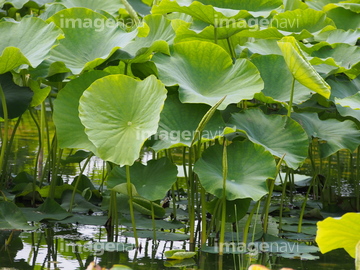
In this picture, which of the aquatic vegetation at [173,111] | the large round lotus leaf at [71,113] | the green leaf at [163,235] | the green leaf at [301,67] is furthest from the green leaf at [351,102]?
the large round lotus leaf at [71,113]

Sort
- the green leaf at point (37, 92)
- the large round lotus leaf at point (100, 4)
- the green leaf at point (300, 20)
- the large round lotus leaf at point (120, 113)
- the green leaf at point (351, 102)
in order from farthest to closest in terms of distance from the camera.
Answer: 1. the large round lotus leaf at point (100, 4)
2. the green leaf at point (300, 20)
3. the green leaf at point (37, 92)
4. the green leaf at point (351, 102)
5. the large round lotus leaf at point (120, 113)

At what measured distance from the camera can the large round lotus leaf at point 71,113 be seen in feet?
6.96

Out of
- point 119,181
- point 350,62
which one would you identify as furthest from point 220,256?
point 350,62

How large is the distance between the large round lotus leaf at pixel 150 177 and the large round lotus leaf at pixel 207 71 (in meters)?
0.29

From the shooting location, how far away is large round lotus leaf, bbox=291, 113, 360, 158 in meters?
2.29

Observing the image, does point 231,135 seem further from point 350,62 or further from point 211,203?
point 350,62

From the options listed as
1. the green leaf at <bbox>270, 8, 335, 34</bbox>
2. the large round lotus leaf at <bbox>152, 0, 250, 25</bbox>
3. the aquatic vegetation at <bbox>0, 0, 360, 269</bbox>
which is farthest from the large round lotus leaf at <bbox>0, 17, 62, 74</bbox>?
the green leaf at <bbox>270, 8, 335, 34</bbox>

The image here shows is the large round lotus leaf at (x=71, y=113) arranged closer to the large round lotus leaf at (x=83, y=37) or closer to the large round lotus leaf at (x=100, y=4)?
the large round lotus leaf at (x=83, y=37)

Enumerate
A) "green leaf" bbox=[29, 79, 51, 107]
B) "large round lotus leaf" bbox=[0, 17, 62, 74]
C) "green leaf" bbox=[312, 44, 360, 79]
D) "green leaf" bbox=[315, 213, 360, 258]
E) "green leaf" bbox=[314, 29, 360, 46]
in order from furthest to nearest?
"green leaf" bbox=[314, 29, 360, 46]
"green leaf" bbox=[312, 44, 360, 79]
"green leaf" bbox=[29, 79, 51, 107]
"large round lotus leaf" bbox=[0, 17, 62, 74]
"green leaf" bbox=[315, 213, 360, 258]

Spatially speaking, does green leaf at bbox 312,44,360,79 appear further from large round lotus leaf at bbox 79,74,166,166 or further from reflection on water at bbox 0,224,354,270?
large round lotus leaf at bbox 79,74,166,166

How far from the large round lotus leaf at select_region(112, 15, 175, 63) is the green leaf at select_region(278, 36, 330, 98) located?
443 mm

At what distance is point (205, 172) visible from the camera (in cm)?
203

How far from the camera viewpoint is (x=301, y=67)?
1997 mm

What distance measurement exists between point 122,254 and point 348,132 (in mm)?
988
